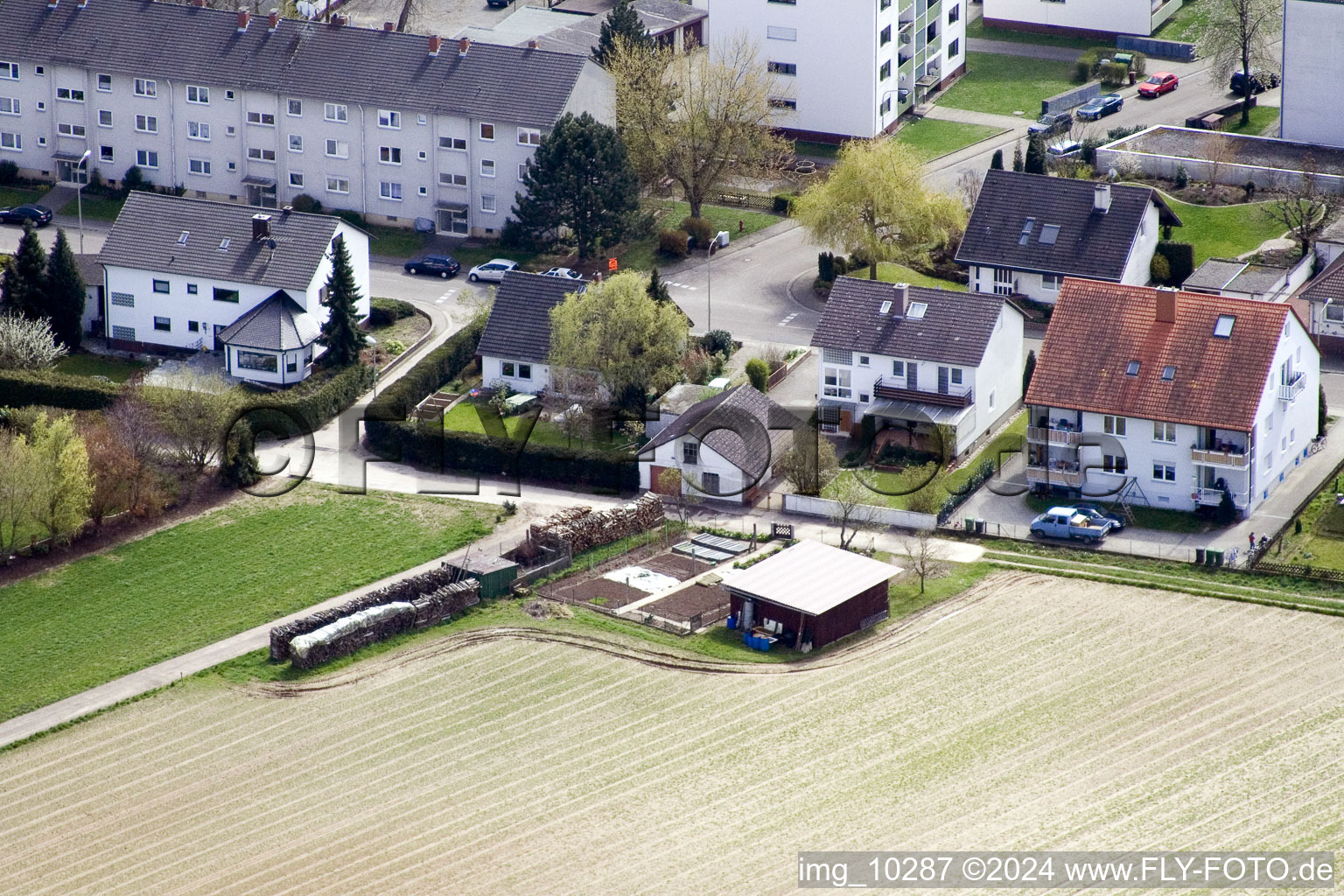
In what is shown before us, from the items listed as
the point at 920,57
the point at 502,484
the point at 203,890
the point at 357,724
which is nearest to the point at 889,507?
the point at 502,484

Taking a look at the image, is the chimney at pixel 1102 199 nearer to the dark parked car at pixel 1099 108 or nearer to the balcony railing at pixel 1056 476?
the balcony railing at pixel 1056 476

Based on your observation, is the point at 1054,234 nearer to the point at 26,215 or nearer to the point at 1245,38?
the point at 1245,38

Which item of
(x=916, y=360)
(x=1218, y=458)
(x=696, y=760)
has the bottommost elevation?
(x=696, y=760)

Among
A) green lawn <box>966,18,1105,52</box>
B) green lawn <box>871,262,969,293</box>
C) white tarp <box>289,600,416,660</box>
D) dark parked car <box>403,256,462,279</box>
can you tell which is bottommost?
white tarp <box>289,600,416,660</box>

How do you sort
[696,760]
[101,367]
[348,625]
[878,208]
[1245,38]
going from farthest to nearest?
[1245,38]
[878,208]
[101,367]
[348,625]
[696,760]

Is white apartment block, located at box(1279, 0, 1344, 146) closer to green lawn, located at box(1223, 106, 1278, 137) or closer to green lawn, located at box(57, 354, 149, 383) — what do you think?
green lawn, located at box(1223, 106, 1278, 137)

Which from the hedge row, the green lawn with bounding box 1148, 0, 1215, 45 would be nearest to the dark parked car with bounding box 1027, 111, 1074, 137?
the green lawn with bounding box 1148, 0, 1215, 45

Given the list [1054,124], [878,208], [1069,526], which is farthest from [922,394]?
[1054,124]
